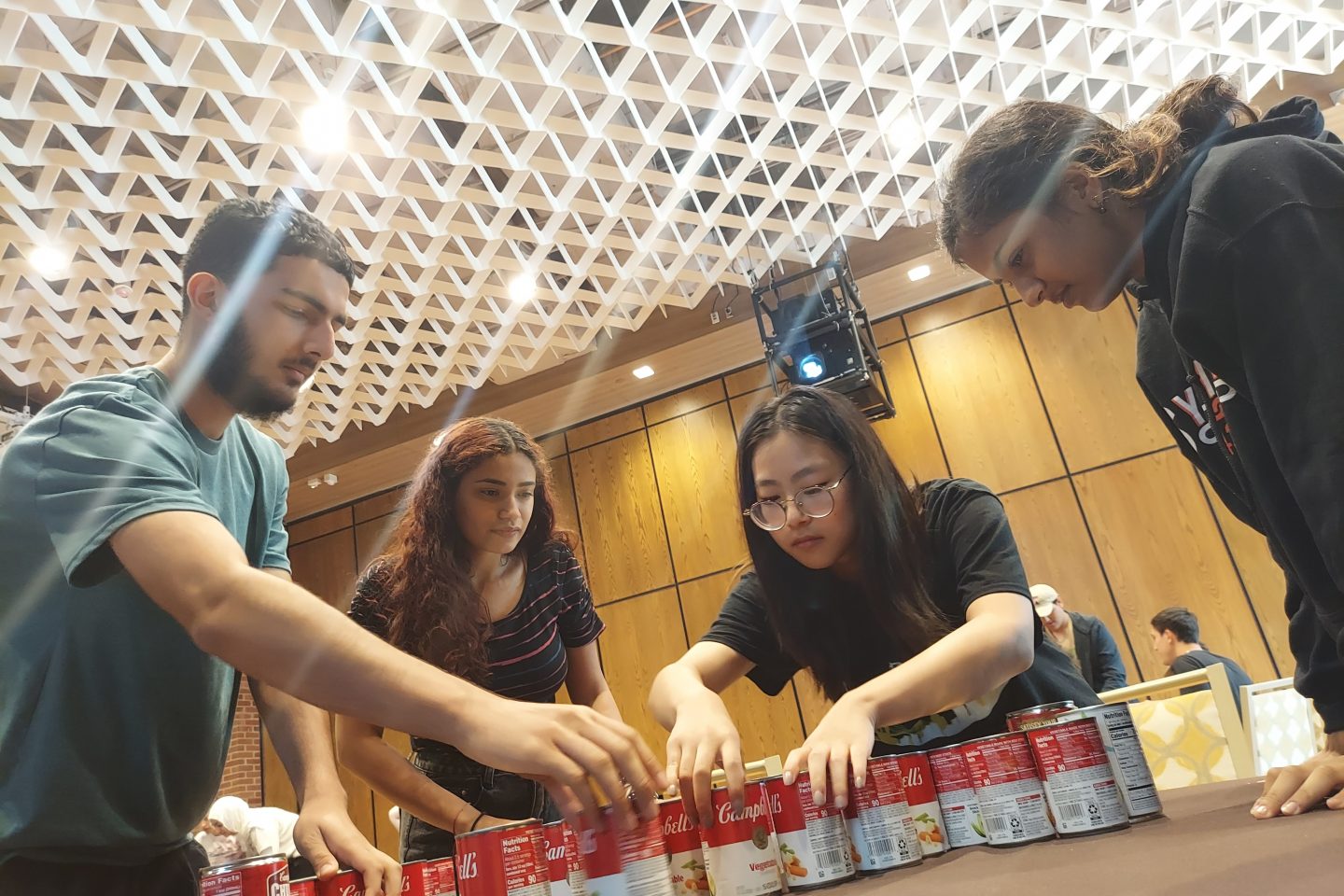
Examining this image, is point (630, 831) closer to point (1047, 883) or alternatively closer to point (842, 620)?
point (1047, 883)

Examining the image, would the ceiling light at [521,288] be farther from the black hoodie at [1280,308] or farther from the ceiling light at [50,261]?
the black hoodie at [1280,308]

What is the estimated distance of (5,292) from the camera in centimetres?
361

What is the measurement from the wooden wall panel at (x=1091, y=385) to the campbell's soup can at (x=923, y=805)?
443cm

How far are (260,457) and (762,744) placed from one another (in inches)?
167

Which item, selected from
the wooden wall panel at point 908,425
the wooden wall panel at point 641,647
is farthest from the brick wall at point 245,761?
the wooden wall panel at point 908,425

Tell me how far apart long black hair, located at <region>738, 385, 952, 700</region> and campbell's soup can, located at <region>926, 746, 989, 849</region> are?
280 millimetres

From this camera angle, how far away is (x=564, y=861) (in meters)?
0.73

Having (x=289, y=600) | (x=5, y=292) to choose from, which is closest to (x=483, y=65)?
(x=5, y=292)

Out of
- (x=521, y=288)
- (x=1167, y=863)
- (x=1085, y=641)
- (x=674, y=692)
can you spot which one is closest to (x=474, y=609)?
(x=674, y=692)

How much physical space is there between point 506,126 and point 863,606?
275cm

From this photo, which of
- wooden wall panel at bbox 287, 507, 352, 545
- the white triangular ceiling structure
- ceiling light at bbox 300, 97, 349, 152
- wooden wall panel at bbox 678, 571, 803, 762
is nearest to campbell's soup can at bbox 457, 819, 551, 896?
the white triangular ceiling structure

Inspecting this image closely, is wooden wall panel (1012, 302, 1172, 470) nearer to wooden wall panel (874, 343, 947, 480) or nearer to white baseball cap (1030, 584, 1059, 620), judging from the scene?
wooden wall panel (874, 343, 947, 480)

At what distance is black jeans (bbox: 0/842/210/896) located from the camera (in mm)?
845

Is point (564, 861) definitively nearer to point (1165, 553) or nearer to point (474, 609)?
point (474, 609)
